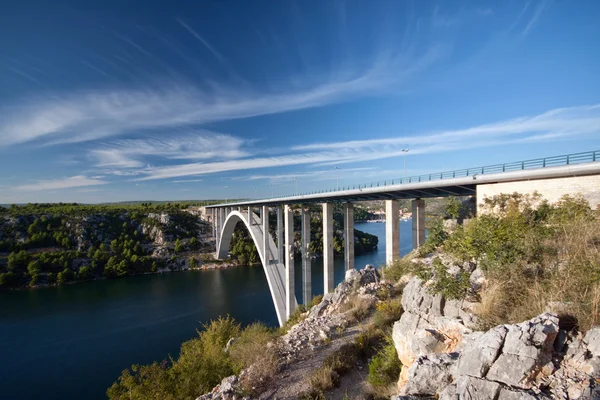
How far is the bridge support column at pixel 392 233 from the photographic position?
12.0 meters

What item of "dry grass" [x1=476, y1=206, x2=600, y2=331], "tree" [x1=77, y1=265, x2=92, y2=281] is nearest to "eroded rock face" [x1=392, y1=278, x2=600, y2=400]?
"dry grass" [x1=476, y1=206, x2=600, y2=331]

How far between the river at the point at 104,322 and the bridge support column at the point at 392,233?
14093 millimetres

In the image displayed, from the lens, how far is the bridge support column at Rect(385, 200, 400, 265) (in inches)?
473

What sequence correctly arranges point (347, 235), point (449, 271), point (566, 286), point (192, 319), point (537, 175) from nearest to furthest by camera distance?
point (566, 286), point (449, 271), point (537, 175), point (347, 235), point (192, 319)

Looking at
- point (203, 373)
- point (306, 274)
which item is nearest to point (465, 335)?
point (203, 373)

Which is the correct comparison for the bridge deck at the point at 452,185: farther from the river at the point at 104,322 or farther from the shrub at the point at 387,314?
the river at the point at 104,322

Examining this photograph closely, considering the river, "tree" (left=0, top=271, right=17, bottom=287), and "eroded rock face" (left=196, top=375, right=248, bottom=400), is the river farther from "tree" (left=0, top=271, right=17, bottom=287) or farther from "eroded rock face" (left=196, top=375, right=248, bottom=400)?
"eroded rock face" (left=196, top=375, right=248, bottom=400)

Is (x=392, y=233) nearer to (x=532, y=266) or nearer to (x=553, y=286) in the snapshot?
(x=532, y=266)

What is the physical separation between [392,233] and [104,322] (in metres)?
24.5

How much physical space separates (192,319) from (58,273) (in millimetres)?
23946

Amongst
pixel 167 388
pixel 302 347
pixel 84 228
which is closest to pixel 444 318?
pixel 302 347

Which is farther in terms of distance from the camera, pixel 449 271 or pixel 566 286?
pixel 449 271

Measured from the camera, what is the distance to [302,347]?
675cm

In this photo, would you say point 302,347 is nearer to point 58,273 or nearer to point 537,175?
point 537,175
